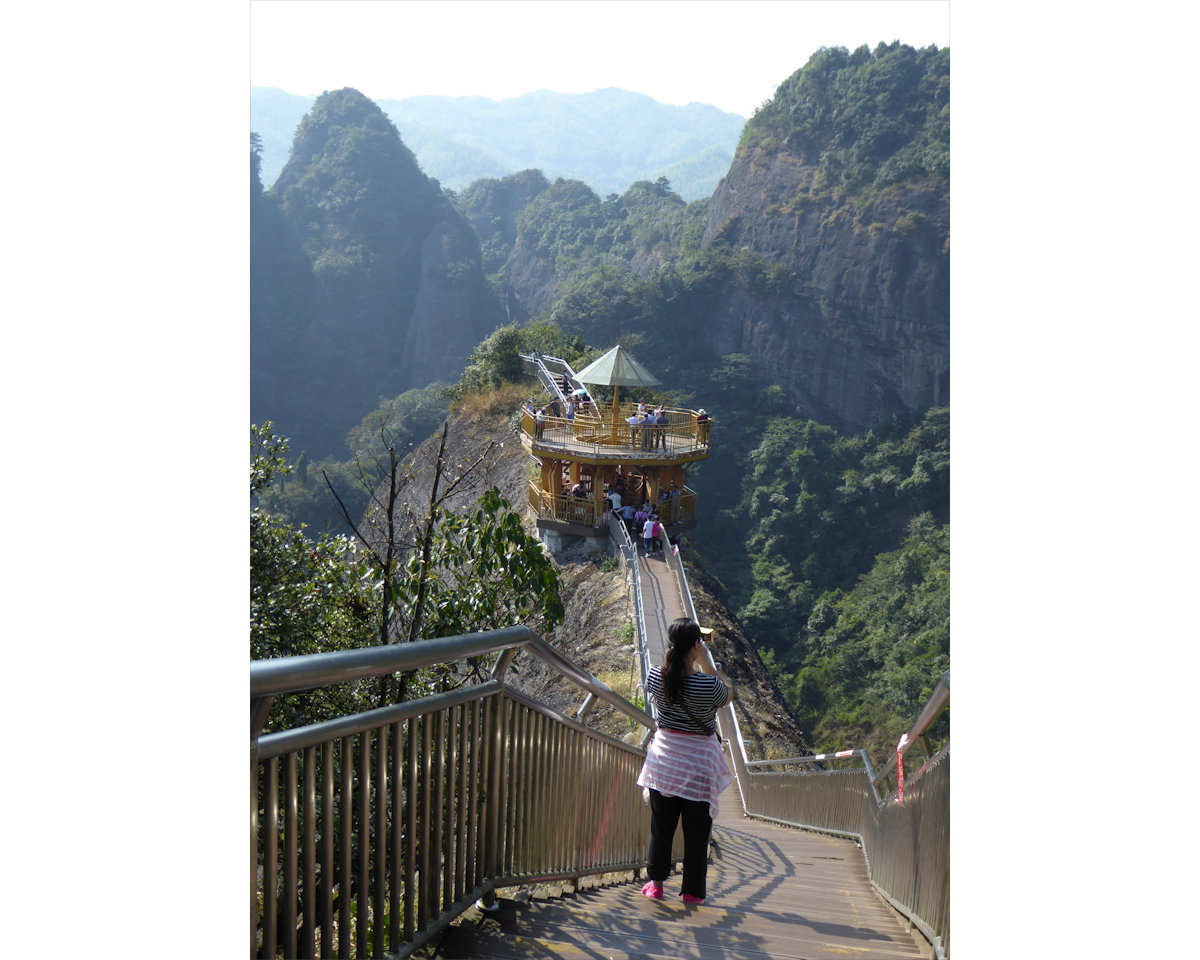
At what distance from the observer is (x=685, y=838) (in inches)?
144

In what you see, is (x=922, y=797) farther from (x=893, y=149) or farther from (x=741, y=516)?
(x=893, y=149)

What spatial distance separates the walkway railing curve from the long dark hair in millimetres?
274

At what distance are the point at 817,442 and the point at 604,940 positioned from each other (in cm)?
4560

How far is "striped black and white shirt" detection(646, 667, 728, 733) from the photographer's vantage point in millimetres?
3693

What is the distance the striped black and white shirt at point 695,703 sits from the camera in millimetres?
3693

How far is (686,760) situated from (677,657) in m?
0.43

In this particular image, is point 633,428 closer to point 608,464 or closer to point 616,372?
point 608,464

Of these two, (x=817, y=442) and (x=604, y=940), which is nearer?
(x=604, y=940)

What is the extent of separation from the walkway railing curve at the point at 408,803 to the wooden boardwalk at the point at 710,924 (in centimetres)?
11

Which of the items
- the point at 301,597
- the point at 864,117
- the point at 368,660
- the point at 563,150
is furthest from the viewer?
the point at 563,150

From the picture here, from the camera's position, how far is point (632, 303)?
58.9 m

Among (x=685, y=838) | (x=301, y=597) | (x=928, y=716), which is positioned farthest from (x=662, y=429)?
(x=928, y=716)
